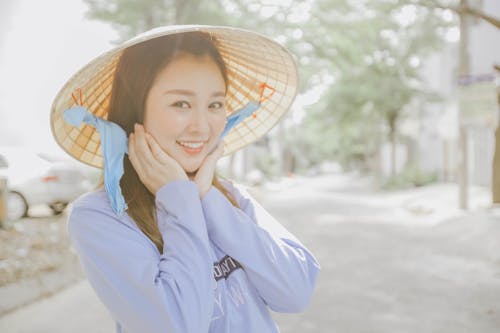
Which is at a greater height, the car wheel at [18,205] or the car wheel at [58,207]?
the car wheel at [18,205]

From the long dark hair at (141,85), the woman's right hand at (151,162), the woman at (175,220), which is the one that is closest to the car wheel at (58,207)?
the woman at (175,220)

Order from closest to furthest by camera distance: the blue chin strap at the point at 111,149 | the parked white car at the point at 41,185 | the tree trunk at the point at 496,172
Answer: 1. the blue chin strap at the point at 111,149
2. the tree trunk at the point at 496,172
3. the parked white car at the point at 41,185

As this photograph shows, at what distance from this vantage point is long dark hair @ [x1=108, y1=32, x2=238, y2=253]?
4.28ft

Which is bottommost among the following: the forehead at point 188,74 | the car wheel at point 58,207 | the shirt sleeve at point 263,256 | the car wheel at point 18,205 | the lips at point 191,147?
the car wheel at point 58,207

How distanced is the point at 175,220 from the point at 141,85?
39 centimetres

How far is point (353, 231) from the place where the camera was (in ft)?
Result: 29.9

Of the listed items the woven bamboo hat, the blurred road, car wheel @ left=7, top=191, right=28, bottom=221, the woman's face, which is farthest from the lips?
car wheel @ left=7, top=191, right=28, bottom=221

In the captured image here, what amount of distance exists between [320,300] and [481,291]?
1.56 metres

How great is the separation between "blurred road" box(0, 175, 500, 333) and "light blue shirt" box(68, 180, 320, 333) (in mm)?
2524

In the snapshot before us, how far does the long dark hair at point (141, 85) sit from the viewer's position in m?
1.30

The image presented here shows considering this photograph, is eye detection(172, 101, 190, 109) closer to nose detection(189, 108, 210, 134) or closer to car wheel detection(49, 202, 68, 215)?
nose detection(189, 108, 210, 134)

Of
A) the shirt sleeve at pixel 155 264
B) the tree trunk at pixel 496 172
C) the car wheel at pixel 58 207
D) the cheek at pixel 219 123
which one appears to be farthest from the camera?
the car wheel at pixel 58 207

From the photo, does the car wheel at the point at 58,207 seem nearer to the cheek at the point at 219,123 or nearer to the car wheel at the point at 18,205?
the car wheel at the point at 18,205

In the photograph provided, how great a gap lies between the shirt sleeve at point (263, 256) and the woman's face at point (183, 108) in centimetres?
14
